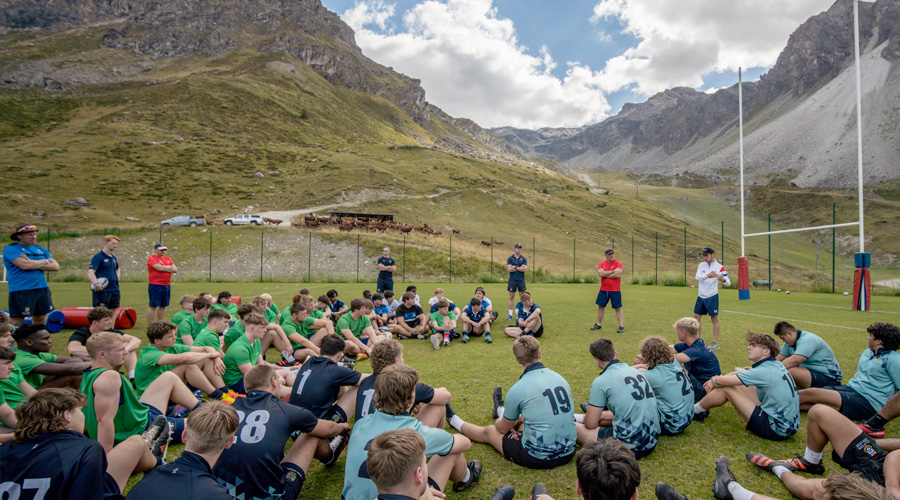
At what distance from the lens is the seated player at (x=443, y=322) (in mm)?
9352

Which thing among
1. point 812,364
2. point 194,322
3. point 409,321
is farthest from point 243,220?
point 812,364

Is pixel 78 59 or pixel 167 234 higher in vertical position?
pixel 78 59

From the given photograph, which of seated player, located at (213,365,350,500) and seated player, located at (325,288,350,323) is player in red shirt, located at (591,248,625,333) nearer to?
seated player, located at (325,288,350,323)

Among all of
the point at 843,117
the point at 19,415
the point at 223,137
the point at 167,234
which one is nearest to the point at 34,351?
the point at 19,415

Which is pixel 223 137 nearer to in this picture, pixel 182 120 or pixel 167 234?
pixel 182 120

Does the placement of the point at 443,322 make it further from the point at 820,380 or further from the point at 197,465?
the point at 197,465

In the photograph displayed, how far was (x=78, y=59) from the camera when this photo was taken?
119 meters

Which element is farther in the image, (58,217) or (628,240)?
(628,240)

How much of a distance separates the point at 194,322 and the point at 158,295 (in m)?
2.80

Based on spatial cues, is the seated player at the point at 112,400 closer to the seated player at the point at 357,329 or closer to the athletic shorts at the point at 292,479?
the athletic shorts at the point at 292,479

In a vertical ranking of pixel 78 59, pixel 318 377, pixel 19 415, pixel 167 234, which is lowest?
pixel 318 377

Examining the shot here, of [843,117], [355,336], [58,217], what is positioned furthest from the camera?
[843,117]

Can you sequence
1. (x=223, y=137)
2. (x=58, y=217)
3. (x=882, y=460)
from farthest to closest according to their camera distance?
(x=223, y=137)
(x=58, y=217)
(x=882, y=460)

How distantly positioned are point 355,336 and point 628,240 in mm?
59110
